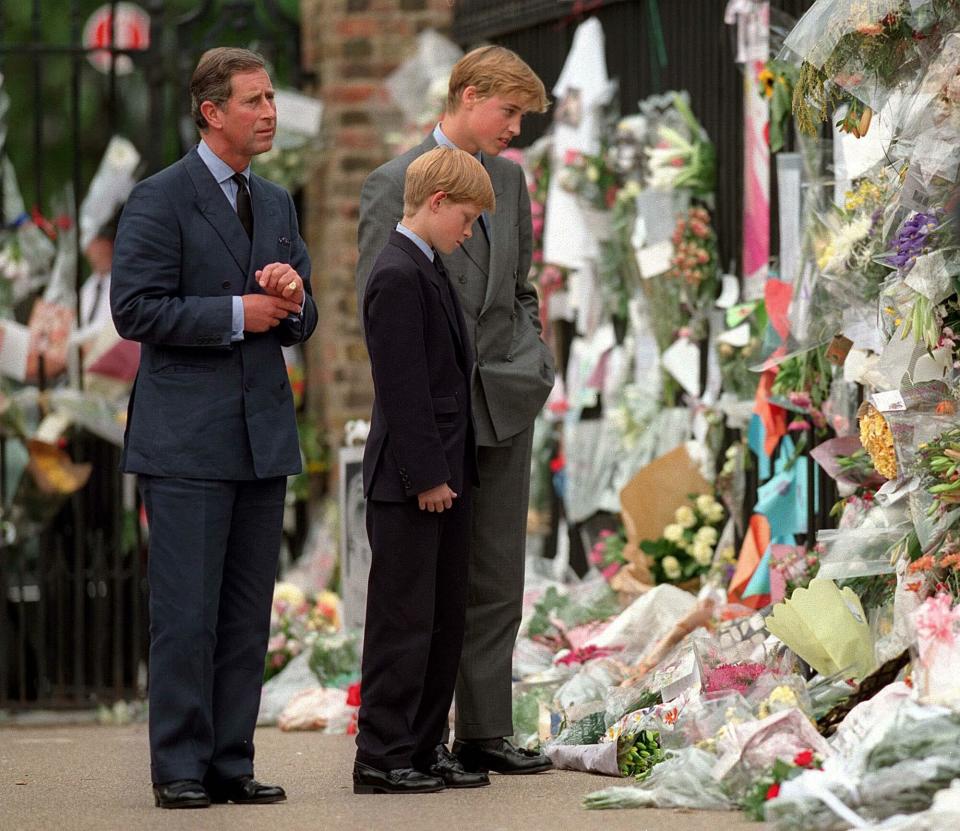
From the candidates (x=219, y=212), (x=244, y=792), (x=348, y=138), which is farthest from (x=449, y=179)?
(x=348, y=138)

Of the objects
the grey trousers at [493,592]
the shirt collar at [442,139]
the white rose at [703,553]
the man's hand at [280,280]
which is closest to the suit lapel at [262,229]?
the man's hand at [280,280]

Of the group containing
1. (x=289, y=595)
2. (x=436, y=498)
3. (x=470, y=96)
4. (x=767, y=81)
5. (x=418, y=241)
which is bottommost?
(x=289, y=595)

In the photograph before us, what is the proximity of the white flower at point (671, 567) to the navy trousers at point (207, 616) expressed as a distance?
8.73 ft

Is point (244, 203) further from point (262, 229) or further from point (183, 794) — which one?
point (183, 794)

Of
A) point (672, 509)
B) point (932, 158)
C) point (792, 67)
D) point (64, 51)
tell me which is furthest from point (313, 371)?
point (932, 158)

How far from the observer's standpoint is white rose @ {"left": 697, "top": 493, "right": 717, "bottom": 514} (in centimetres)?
753

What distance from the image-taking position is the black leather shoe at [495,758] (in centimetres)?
535

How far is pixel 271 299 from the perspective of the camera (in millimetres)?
4938

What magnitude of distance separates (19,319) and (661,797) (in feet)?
18.5

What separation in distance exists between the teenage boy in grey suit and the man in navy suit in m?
0.40

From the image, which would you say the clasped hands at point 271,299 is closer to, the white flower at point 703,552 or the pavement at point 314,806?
the pavement at point 314,806

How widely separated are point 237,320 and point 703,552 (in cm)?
295

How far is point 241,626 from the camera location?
5012mm

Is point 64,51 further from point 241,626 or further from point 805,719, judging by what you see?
point 805,719
